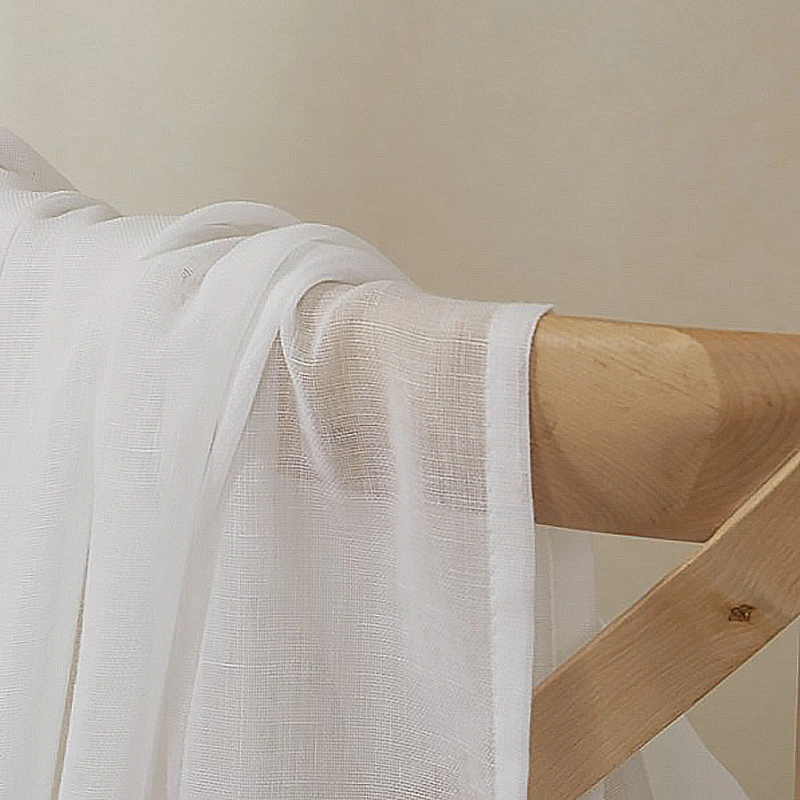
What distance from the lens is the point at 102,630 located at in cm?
54

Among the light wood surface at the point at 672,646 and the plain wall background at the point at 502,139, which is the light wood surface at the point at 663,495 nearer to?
the light wood surface at the point at 672,646

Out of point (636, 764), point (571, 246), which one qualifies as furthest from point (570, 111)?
point (636, 764)

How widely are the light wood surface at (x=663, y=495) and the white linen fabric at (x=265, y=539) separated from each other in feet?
0.07

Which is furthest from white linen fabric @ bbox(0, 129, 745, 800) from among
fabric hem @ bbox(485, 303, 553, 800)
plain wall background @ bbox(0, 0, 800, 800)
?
plain wall background @ bbox(0, 0, 800, 800)

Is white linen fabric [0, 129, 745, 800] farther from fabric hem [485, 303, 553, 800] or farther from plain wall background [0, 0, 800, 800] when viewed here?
plain wall background [0, 0, 800, 800]

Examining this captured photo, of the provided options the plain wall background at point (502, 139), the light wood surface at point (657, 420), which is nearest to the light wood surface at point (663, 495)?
the light wood surface at point (657, 420)

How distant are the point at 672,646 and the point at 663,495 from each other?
0.18 ft

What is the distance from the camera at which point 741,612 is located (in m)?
0.47

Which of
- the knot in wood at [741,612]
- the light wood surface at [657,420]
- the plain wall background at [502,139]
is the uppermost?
the light wood surface at [657,420]

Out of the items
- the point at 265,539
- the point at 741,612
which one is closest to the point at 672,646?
the point at 741,612

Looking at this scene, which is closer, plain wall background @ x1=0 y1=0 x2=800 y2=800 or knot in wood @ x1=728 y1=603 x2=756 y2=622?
knot in wood @ x1=728 y1=603 x2=756 y2=622

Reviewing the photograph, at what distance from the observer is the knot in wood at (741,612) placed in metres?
0.47

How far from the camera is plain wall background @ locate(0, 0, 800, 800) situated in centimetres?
129

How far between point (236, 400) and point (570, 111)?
0.87 metres
